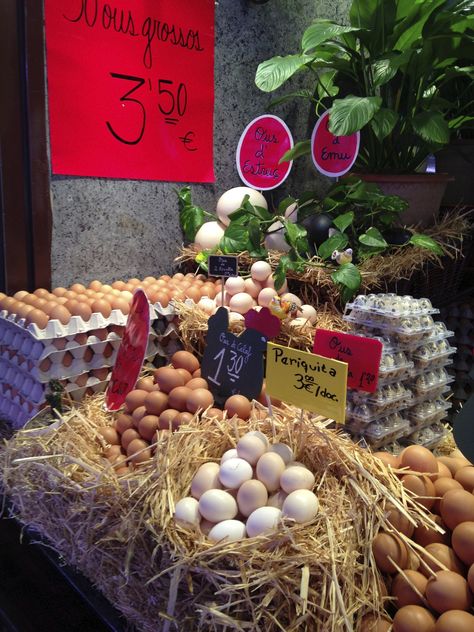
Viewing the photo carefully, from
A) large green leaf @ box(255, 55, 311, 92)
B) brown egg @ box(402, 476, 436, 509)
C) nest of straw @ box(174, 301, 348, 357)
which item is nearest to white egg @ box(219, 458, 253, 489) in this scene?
brown egg @ box(402, 476, 436, 509)

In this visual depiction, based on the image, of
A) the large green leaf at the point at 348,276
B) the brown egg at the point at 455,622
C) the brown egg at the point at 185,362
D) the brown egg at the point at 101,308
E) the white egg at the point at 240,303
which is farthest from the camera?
the white egg at the point at 240,303

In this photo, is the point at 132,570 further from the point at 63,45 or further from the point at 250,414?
the point at 63,45

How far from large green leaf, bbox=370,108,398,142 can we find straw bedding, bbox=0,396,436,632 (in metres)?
1.23

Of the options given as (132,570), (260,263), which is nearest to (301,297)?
(260,263)

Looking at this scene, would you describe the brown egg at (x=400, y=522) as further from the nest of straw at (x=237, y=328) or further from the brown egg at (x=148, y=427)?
the nest of straw at (x=237, y=328)

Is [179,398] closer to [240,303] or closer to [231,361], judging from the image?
[231,361]

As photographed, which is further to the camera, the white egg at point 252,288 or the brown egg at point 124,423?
the white egg at point 252,288

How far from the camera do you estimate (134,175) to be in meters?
2.10

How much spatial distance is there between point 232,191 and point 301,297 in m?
0.61

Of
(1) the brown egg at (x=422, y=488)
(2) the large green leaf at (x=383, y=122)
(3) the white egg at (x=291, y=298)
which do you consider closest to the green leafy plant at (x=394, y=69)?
(2) the large green leaf at (x=383, y=122)

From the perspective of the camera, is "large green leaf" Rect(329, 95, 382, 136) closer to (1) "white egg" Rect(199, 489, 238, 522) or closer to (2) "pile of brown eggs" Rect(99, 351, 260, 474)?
(2) "pile of brown eggs" Rect(99, 351, 260, 474)

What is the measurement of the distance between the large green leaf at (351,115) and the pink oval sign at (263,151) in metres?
0.50

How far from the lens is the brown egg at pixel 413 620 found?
31.9 inches

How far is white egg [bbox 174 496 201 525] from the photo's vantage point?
36.4 inches
